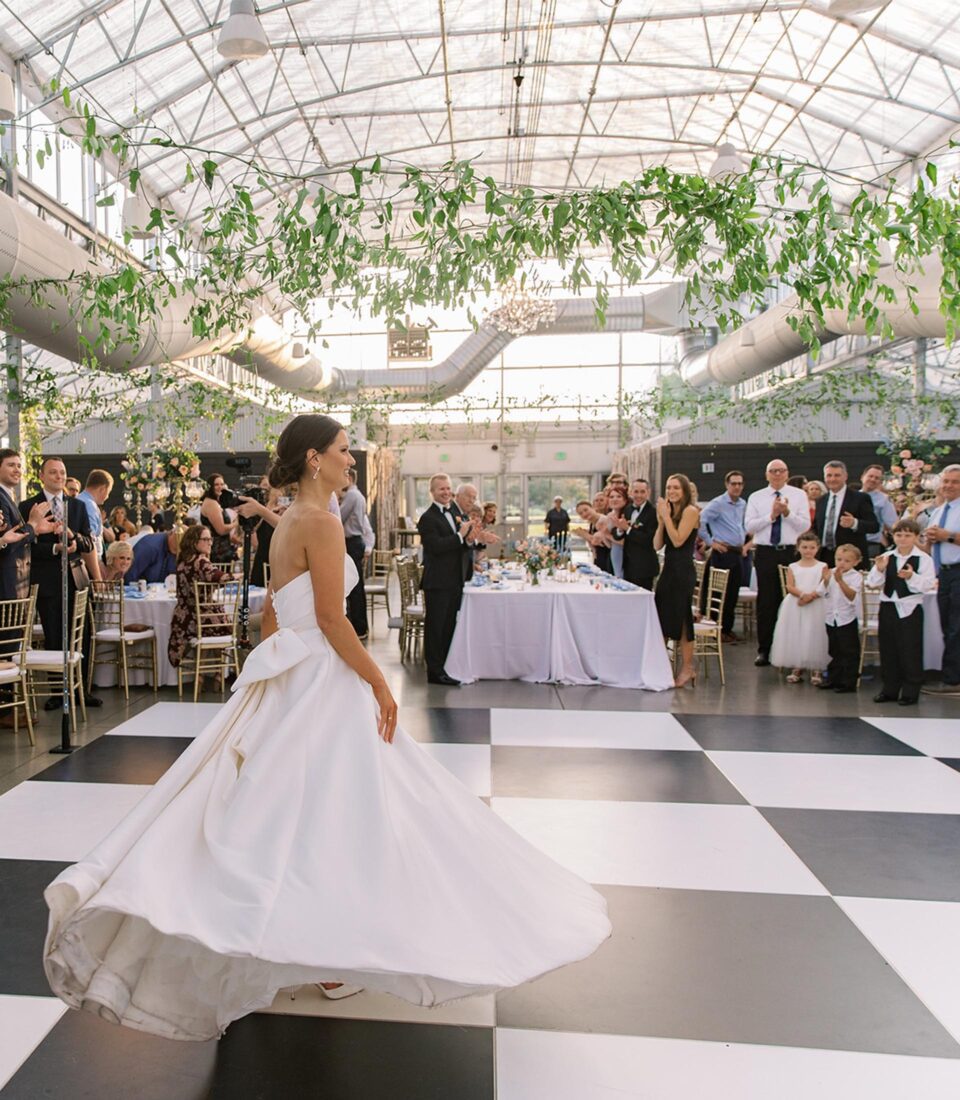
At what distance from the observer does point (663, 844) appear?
3.42m

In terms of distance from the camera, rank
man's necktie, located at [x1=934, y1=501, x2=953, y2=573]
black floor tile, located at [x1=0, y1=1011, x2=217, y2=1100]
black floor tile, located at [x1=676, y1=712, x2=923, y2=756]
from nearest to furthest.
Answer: black floor tile, located at [x1=0, y1=1011, x2=217, y2=1100]
black floor tile, located at [x1=676, y1=712, x2=923, y2=756]
man's necktie, located at [x1=934, y1=501, x2=953, y2=573]

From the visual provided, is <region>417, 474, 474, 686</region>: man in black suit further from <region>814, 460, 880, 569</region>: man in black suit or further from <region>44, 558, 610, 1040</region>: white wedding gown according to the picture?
<region>44, 558, 610, 1040</region>: white wedding gown

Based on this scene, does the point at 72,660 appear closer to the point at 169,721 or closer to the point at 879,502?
the point at 169,721

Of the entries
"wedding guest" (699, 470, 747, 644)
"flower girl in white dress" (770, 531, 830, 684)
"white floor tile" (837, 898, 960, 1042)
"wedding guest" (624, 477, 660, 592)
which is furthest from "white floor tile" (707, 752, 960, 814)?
"wedding guest" (699, 470, 747, 644)

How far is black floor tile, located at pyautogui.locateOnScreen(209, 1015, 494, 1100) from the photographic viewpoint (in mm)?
1966

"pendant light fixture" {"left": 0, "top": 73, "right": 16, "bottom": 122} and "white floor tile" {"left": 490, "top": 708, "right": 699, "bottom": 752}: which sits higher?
"pendant light fixture" {"left": 0, "top": 73, "right": 16, "bottom": 122}

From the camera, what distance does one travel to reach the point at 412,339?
52.5 ft

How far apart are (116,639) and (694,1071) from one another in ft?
17.0

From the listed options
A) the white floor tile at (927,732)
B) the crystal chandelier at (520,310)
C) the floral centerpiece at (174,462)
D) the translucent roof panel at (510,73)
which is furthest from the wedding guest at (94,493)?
the crystal chandelier at (520,310)

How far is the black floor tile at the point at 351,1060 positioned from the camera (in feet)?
6.45

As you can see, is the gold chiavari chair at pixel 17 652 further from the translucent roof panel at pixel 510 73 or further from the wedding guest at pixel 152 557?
the translucent roof panel at pixel 510 73

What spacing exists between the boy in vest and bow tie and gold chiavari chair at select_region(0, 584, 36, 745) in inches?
208

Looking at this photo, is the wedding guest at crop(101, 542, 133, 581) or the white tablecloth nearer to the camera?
the white tablecloth

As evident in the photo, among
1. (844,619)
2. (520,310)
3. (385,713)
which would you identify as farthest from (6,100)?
(520,310)
